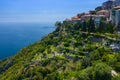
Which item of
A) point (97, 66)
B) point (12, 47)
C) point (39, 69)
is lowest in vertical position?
point (12, 47)

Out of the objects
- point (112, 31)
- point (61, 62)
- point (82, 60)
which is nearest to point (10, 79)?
point (61, 62)

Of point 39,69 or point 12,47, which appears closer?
point 39,69

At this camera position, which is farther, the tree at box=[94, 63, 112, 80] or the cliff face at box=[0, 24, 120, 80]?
the cliff face at box=[0, 24, 120, 80]

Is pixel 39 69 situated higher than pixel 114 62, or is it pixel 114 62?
pixel 114 62

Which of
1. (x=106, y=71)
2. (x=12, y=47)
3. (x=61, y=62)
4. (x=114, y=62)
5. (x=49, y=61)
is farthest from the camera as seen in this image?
(x=12, y=47)

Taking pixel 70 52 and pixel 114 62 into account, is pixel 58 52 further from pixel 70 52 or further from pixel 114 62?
pixel 114 62

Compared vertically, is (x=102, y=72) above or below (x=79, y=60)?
above

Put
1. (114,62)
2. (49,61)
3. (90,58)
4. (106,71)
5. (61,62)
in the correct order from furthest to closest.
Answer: (49,61), (61,62), (90,58), (114,62), (106,71)

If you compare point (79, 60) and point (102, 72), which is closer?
point (102, 72)

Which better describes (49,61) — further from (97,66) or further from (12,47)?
(12,47)

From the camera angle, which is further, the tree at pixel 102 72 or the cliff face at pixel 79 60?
the cliff face at pixel 79 60
